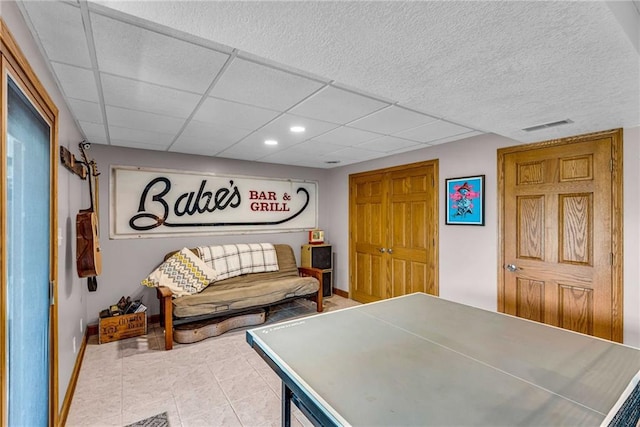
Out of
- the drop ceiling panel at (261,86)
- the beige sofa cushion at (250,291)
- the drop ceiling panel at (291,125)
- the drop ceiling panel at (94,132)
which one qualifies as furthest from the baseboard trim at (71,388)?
the drop ceiling panel at (291,125)

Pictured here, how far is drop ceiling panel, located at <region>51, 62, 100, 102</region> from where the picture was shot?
1789 millimetres

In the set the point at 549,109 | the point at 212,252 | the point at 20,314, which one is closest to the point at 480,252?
the point at 549,109

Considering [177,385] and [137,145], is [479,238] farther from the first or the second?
[137,145]

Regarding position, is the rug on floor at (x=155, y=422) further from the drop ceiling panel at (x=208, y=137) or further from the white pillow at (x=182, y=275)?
the drop ceiling panel at (x=208, y=137)

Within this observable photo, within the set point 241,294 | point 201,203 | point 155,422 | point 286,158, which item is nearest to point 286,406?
point 155,422

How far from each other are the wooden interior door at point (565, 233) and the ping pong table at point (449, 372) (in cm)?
122

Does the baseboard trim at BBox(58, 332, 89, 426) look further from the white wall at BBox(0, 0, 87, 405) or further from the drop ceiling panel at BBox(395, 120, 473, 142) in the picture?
the drop ceiling panel at BBox(395, 120, 473, 142)

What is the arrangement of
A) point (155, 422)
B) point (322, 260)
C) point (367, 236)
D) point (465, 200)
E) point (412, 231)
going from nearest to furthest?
point (155, 422)
point (465, 200)
point (412, 231)
point (367, 236)
point (322, 260)

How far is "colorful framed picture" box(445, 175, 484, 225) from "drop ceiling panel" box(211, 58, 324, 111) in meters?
2.25

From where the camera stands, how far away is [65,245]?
7.86 ft

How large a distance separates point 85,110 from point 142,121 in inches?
16.1

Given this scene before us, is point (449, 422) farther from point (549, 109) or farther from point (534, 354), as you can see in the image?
point (549, 109)

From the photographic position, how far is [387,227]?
14.9ft

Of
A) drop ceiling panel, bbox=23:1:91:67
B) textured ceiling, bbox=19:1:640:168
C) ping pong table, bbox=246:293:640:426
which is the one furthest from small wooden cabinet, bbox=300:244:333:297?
drop ceiling panel, bbox=23:1:91:67
